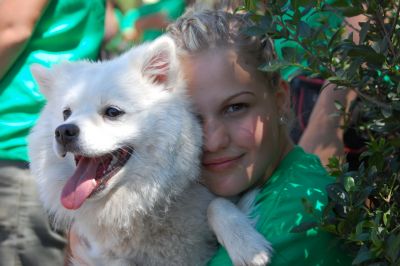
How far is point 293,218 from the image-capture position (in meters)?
1.76

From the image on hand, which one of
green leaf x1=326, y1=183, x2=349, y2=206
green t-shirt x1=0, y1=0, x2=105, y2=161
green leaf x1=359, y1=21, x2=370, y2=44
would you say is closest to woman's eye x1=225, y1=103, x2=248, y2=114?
green leaf x1=326, y1=183, x2=349, y2=206

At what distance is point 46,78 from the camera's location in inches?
87.0

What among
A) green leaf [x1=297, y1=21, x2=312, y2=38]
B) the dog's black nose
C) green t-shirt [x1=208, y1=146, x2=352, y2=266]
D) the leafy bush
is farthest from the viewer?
the dog's black nose

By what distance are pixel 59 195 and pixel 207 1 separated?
101 centimetres

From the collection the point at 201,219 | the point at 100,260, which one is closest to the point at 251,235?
the point at 201,219

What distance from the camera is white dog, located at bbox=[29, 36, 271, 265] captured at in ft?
6.25

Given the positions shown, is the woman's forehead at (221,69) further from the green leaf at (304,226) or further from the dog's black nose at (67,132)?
the green leaf at (304,226)

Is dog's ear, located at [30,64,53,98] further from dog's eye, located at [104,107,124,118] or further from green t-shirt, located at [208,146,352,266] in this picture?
green t-shirt, located at [208,146,352,266]

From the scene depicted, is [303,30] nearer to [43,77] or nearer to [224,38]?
[224,38]

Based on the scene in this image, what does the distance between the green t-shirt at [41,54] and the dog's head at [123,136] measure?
0.46 meters

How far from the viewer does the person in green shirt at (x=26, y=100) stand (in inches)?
98.5

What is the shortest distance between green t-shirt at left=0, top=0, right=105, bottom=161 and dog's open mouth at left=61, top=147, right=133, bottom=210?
2.18ft

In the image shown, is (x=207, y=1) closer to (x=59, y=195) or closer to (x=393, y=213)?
(x=59, y=195)

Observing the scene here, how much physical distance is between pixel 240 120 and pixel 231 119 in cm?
3
